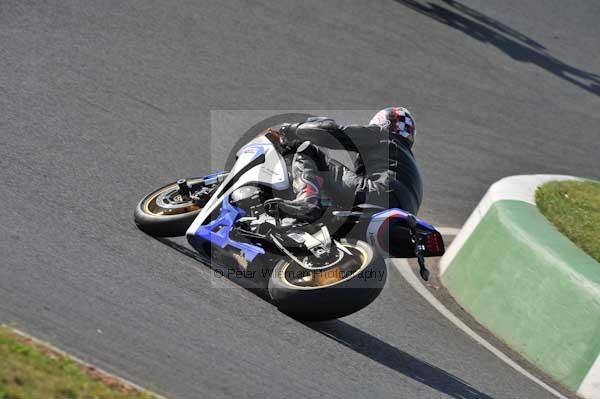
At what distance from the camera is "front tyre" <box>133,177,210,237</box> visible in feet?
22.6

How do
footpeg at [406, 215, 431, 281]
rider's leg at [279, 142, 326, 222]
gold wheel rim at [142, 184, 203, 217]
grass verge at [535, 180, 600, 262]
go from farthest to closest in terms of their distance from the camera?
grass verge at [535, 180, 600, 262] < gold wheel rim at [142, 184, 203, 217] < rider's leg at [279, 142, 326, 222] < footpeg at [406, 215, 431, 281]

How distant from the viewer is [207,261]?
6832mm

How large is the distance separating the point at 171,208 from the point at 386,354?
6.32ft

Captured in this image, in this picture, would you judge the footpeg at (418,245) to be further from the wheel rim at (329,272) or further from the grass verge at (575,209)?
the grass verge at (575,209)

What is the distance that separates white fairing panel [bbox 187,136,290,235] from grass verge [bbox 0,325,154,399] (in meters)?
2.20

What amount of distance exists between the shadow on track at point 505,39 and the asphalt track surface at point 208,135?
46 mm

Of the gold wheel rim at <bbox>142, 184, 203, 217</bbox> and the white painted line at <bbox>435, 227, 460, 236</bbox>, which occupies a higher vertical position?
the gold wheel rim at <bbox>142, 184, 203, 217</bbox>

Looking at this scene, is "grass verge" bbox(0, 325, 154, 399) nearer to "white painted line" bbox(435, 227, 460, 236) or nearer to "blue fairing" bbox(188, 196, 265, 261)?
"blue fairing" bbox(188, 196, 265, 261)

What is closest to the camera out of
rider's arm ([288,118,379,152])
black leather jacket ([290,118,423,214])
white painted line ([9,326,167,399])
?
white painted line ([9,326,167,399])

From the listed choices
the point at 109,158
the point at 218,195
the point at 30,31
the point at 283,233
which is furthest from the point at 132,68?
the point at 283,233

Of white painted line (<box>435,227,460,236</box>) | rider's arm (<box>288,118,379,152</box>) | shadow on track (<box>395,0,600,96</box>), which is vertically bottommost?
white painted line (<box>435,227,460,236</box>)

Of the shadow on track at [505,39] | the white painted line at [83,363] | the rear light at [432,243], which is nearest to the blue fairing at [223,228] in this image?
the rear light at [432,243]

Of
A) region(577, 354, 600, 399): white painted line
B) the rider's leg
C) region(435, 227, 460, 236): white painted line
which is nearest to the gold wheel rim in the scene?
the rider's leg

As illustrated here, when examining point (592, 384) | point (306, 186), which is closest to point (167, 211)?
point (306, 186)
